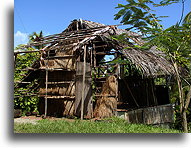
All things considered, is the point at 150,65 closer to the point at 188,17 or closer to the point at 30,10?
the point at 188,17

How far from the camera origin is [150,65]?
234 inches

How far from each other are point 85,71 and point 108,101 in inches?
45.1

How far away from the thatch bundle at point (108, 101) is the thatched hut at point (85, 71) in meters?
0.03

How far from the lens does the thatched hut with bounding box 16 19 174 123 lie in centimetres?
618

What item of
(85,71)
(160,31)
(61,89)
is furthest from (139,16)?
(61,89)

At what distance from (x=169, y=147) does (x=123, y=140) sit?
811 mm

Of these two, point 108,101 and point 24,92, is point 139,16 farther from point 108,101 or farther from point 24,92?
point 24,92

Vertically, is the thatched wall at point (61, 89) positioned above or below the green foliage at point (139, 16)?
below

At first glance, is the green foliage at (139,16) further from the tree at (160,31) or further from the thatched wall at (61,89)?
the thatched wall at (61,89)

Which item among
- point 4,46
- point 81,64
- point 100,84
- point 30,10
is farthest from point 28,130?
point 100,84

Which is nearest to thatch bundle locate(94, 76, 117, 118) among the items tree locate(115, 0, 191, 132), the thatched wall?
the thatched wall

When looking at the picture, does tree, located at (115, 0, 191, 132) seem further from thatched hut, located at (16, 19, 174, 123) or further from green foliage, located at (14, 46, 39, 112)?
green foliage, located at (14, 46, 39, 112)

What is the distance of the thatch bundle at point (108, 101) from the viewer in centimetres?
650

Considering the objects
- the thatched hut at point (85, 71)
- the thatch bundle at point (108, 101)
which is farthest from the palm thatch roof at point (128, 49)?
the thatch bundle at point (108, 101)
